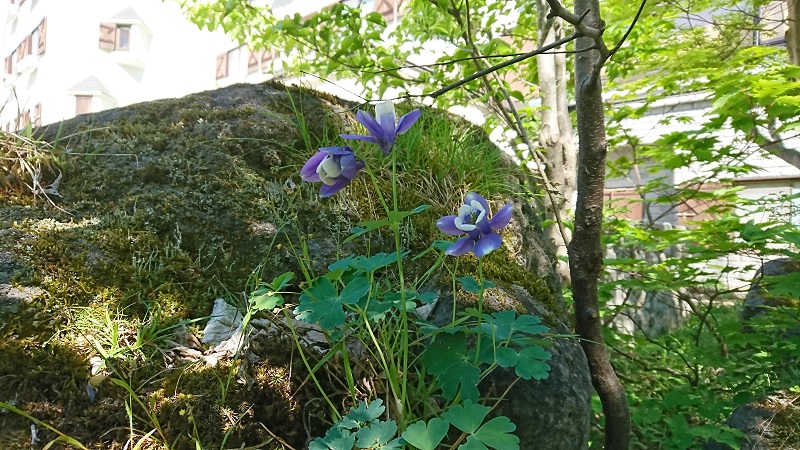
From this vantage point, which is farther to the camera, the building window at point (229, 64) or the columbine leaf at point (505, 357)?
the building window at point (229, 64)

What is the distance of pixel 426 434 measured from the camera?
0.95 meters

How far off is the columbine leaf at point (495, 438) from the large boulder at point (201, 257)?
341 mm

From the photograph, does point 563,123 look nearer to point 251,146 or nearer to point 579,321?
point 579,321

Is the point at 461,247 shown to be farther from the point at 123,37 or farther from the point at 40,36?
the point at 123,37

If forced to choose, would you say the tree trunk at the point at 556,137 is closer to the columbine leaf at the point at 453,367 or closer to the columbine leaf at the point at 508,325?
the columbine leaf at the point at 508,325

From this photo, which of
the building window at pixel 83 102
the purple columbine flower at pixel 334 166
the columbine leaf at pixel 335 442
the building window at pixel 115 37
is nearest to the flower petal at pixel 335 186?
the purple columbine flower at pixel 334 166

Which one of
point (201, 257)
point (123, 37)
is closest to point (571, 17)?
point (201, 257)

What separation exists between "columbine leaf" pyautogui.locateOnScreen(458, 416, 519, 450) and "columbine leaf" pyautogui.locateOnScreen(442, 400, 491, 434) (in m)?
0.02

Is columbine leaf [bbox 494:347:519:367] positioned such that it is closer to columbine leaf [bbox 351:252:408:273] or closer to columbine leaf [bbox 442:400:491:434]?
columbine leaf [bbox 442:400:491:434]

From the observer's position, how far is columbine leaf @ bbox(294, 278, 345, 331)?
102cm

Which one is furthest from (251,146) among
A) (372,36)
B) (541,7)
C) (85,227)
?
(541,7)

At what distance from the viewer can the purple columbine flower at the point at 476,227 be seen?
1.11m

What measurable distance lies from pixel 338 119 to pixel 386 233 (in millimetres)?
704

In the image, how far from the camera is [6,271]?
131 centimetres
